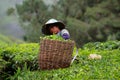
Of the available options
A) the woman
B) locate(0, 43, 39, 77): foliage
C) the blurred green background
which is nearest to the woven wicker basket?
locate(0, 43, 39, 77): foliage

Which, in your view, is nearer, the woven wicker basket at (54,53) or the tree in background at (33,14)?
the woven wicker basket at (54,53)

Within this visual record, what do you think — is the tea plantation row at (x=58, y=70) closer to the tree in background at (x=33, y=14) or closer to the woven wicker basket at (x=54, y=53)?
the woven wicker basket at (x=54, y=53)

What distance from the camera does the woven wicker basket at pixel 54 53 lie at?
6.16m

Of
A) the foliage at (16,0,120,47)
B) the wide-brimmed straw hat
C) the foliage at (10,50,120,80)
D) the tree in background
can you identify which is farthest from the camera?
the tree in background

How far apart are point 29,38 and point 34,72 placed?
78.4ft

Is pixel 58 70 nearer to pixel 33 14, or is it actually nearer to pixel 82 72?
pixel 82 72

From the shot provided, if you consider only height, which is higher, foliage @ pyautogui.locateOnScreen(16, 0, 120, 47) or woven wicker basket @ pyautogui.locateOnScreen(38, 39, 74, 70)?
foliage @ pyautogui.locateOnScreen(16, 0, 120, 47)

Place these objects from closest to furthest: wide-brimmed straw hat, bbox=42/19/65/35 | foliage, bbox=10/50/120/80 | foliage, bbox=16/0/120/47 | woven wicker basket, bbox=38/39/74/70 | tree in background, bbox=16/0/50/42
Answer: foliage, bbox=10/50/120/80, woven wicker basket, bbox=38/39/74/70, wide-brimmed straw hat, bbox=42/19/65/35, foliage, bbox=16/0/120/47, tree in background, bbox=16/0/50/42

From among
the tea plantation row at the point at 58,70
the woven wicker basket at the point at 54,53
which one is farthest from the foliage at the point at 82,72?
the woven wicker basket at the point at 54,53

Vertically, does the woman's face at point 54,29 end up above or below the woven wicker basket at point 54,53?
above

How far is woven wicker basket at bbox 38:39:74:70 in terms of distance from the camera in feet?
20.2

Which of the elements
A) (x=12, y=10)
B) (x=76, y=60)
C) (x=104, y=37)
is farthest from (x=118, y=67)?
(x=12, y=10)

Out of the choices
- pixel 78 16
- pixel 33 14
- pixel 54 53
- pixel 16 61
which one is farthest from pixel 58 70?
pixel 78 16

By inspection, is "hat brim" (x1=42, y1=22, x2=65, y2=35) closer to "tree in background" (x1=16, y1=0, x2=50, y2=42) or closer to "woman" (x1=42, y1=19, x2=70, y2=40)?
"woman" (x1=42, y1=19, x2=70, y2=40)
